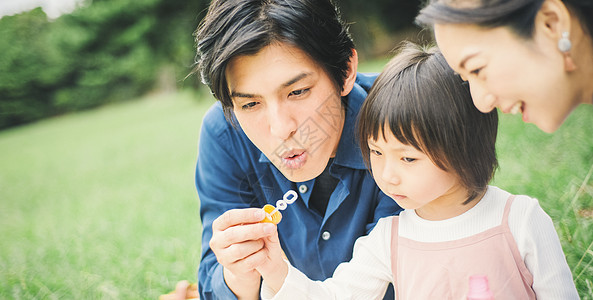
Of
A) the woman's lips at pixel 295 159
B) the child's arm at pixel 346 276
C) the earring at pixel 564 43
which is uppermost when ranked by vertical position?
the earring at pixel 564 43

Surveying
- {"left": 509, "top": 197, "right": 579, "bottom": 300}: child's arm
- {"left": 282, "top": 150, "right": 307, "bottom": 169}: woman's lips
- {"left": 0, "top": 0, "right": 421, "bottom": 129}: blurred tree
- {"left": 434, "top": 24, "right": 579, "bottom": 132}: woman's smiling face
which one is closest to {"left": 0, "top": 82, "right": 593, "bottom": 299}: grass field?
{"left": 509, "top": 197, "right": 579, "bottom": 300}: child's arm

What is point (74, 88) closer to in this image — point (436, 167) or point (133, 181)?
point (133, 181)

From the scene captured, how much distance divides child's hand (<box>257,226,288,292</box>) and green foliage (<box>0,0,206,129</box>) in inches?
739

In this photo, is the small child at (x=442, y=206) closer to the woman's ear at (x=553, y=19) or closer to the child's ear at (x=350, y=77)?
the child's ear at (x=350, y=77)

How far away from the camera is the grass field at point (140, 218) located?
8.69ft

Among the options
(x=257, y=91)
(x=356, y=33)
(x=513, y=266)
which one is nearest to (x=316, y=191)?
(x=257, y=91)

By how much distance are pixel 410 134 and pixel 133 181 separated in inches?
210

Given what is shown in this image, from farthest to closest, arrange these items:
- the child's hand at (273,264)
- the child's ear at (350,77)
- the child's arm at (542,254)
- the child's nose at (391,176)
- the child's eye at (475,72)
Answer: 1. the child's ear at (350,77)
2. the child's hand at (273,264)
3. the child's nose at (391,176)
4. the child's arm at (542,254)
5. the child's eye at (475,72)

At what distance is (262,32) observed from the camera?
1559 millimetres

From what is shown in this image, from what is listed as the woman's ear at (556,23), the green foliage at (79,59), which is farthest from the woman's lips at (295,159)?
the green foliage at (79,59)

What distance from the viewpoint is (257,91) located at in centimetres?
156

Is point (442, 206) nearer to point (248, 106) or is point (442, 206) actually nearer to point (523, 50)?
point (523, 50)

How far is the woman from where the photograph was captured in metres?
1.13

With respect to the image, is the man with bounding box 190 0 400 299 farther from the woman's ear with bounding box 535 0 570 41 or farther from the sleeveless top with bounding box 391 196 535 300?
the woman's ear with bounding box 535 0 570 41
